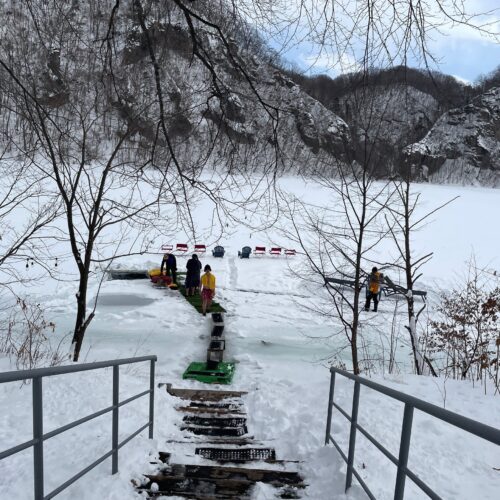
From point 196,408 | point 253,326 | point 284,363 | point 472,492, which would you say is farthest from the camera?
point 253,326

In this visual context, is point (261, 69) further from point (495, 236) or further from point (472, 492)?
point (495, 236)

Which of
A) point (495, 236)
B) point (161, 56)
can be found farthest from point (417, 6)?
point (495, 236)

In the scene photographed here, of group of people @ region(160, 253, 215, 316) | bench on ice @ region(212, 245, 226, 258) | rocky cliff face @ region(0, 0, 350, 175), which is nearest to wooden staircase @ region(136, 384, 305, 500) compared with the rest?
rocky cliff face @ region(0, 0, 350, 175)

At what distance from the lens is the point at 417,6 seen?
1.99 metres

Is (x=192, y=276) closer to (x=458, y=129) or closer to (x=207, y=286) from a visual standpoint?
(x=207, y=286)

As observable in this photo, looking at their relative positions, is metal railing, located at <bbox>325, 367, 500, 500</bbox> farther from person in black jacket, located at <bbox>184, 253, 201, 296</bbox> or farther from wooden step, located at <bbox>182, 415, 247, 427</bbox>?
person in black jacket, located at <bbox>184, 253, 201, 296</bbox>

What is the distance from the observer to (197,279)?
13.3 m

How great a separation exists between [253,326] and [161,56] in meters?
9.27

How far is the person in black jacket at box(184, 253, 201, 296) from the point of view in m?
13.0

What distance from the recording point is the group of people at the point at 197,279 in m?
11.1

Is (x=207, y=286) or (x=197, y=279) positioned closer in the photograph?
(x=207, y=286)

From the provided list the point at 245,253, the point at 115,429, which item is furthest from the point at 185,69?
the point at 245,253

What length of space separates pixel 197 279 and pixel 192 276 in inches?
8.4

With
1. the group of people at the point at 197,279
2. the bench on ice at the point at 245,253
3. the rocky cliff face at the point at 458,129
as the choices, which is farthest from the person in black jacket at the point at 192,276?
the bench on ice at the point at 245,253
